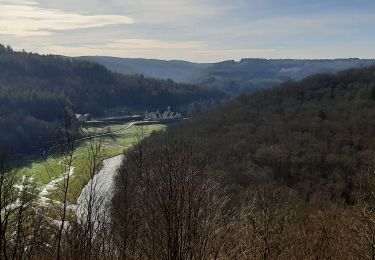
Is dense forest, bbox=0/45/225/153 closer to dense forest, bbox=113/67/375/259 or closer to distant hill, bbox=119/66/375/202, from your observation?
distant hill, bbox=119/66/375/202

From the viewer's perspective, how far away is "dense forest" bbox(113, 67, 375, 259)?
8.78m

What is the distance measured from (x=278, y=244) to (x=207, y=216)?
37.4 feet

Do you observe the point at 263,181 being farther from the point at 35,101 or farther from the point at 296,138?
the point at 35,101

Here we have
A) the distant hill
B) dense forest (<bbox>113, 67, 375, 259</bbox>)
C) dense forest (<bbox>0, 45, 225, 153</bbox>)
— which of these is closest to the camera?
dense forest (<bbox>113, 67, 375, 259</bbox>)

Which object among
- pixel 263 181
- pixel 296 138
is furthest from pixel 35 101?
pixel 263 181

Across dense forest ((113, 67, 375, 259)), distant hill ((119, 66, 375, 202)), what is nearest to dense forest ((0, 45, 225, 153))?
distant hill ((119, 66, 375, 202))

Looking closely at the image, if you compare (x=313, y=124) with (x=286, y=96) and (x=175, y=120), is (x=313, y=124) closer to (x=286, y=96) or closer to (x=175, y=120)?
(x=286, y=96)

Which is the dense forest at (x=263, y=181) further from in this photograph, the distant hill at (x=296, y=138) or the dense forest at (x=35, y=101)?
the dense forest at (x=35, y=101)

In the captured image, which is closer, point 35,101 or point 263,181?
point 263,181

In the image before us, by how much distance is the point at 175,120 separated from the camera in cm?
16838

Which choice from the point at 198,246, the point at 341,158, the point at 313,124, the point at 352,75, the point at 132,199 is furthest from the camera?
the point at 352,75

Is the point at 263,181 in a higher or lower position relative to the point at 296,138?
lower

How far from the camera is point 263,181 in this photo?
57.6 meters

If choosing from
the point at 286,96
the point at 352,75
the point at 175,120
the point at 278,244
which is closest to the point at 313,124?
the point at 286,96
